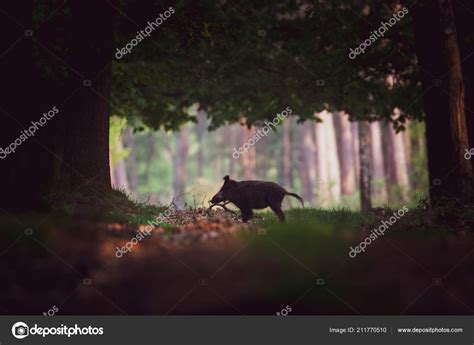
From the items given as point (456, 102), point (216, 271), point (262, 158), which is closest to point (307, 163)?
point (262, 158)

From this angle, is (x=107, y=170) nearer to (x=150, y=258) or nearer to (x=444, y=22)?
(x=150, y=258)

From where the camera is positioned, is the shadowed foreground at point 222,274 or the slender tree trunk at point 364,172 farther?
the slender tree trunk at point 364,172

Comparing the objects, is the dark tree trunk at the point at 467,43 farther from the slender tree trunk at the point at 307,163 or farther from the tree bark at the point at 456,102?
the slender tree trunk at the point at 307,163

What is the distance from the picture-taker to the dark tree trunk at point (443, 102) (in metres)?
10.9

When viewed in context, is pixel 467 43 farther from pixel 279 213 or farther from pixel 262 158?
pixel 262 158

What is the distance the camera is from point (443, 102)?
11078 mm

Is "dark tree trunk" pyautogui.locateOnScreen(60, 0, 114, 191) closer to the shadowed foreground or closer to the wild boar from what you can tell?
the wild boar

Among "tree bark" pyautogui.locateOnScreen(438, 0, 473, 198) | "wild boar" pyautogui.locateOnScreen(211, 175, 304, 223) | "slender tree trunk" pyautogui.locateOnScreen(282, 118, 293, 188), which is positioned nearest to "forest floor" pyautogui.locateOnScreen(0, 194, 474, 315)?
"wild boar" pyautogui.locateOnScreen(211, 175, 304, 223)

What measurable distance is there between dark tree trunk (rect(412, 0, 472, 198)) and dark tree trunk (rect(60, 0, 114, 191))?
615 cm

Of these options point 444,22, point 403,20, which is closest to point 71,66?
point 444,22
